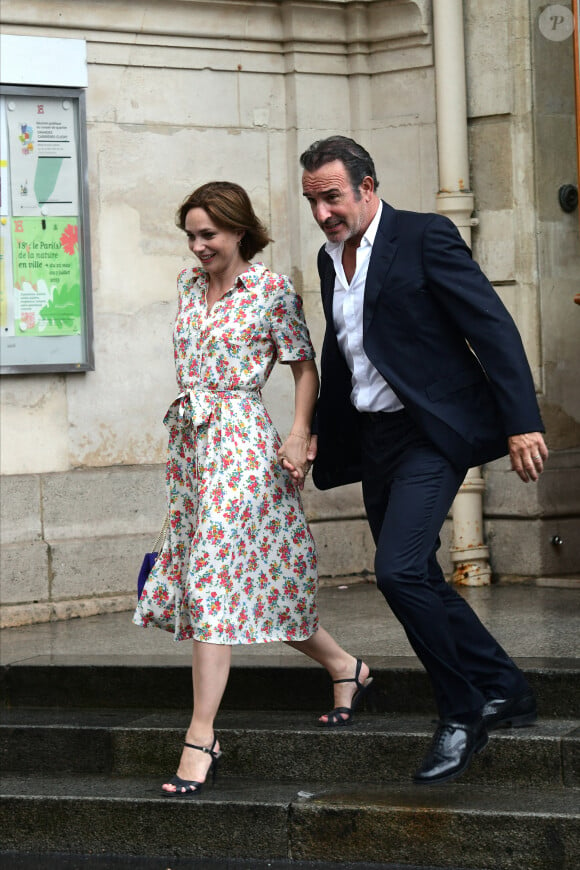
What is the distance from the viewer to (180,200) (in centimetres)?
764

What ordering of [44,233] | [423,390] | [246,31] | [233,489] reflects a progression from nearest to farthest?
[423,390], [233,489], [44,233], [246,31]

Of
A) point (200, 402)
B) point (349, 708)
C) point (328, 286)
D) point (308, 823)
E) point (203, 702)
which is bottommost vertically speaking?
point (308, 823)

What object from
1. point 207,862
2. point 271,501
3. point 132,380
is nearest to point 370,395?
point 271,501

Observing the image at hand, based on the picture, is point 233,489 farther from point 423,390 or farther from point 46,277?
point 46,277

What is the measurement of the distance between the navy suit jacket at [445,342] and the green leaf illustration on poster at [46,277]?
3.13m

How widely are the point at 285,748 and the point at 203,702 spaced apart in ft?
1.57

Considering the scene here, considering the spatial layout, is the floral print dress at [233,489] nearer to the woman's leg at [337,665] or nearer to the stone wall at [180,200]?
the woman's leg at [337,665]

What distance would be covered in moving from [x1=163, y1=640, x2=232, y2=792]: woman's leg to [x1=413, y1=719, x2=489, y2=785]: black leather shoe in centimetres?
70

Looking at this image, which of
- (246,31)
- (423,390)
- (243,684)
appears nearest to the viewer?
(423,390)

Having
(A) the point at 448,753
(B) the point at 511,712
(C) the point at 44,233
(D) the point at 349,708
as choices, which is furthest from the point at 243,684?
(C) the point at 44,233

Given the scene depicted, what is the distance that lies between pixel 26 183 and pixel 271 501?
9.92ft

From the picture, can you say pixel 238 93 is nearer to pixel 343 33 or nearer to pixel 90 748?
pixel 343 33

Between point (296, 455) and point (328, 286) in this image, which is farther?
point (296, 455)

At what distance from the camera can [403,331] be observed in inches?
175
